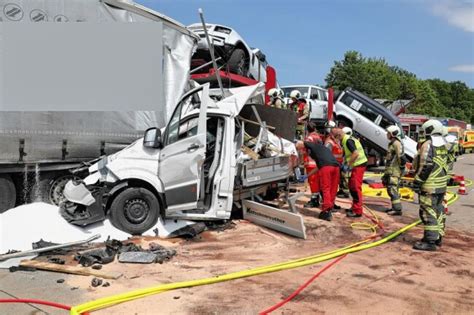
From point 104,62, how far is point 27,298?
11.6 ft

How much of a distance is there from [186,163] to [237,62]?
19.0ft

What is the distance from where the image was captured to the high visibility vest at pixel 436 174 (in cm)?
591

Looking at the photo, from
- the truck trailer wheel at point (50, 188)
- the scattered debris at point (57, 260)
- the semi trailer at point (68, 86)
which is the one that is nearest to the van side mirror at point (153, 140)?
the semi trailer at point (68, 86)

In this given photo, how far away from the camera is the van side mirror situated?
21.1ft

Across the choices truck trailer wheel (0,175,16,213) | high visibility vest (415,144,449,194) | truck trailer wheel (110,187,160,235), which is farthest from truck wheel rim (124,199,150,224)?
high visibility vest (415,144,449,194)

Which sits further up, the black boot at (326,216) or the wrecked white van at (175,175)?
the wrecked white van at (175,175)

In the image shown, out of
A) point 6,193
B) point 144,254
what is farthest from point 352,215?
point 6,193

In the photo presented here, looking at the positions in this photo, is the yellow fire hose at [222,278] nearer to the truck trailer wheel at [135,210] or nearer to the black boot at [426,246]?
the black boot at [426,246]

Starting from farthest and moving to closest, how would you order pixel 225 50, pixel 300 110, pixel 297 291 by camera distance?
pixel 300 110 < pixel 225 50 < pixel 297 291

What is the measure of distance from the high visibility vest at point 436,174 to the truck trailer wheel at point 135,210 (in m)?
3.61

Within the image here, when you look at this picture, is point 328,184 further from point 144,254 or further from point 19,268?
point 19,268

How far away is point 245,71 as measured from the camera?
39.7 feet

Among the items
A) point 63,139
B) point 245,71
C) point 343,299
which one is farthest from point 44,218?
point 245,71

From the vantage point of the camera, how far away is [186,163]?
6.19 meters
